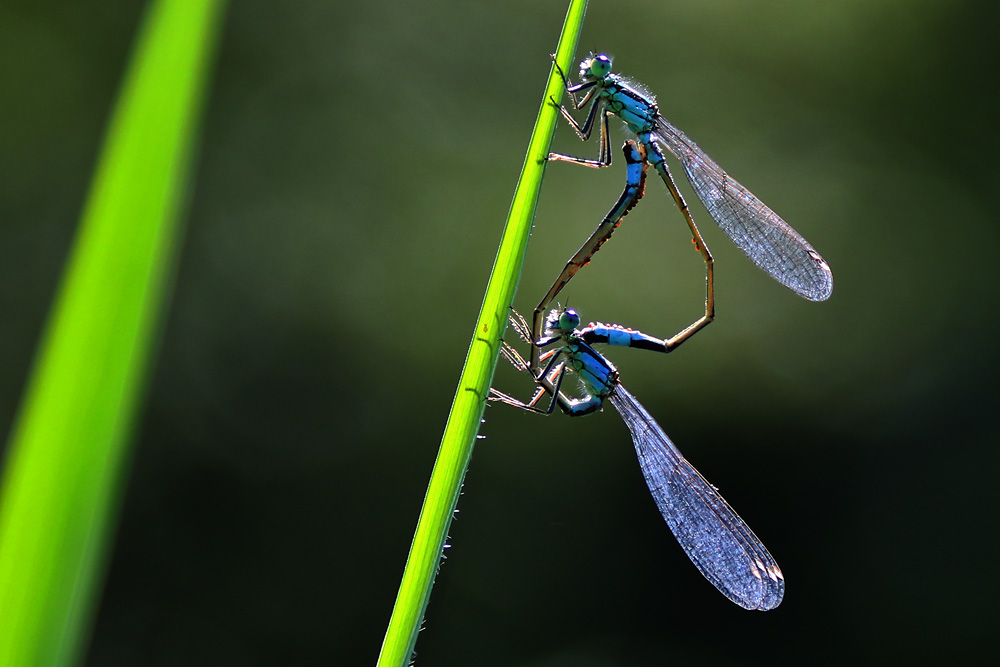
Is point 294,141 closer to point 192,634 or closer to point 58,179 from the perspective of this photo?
point 58,179

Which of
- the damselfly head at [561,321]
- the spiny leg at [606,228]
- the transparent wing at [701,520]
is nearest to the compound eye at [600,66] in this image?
the spiny leg at [606,228]

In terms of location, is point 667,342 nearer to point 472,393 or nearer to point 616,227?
point 616,227

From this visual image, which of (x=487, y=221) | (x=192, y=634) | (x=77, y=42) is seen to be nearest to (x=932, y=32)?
(x=487, y=221)

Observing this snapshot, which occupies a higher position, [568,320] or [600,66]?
[600,66]

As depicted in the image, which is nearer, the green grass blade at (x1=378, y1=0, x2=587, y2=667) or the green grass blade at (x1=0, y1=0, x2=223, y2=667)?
the green grass blade at (x1=0, y1=0, x2=223, y2=667)

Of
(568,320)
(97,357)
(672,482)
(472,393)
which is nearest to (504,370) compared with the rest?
(672,482)

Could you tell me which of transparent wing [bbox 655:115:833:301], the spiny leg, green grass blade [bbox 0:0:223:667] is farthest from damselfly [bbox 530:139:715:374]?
green grass blade [bbox 0:0:223:667]

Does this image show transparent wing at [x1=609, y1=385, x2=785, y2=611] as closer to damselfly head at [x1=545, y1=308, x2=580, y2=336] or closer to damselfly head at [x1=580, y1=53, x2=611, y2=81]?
damselfly head at [x1=545, y1=308, x2=580, y2=336]
